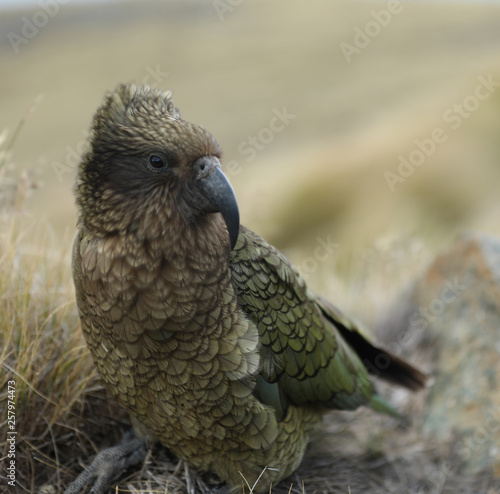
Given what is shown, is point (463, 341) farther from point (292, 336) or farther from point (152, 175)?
point (152, 175)

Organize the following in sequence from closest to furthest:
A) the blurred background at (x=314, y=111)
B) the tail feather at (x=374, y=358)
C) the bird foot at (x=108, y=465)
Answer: the bird foot at (x=108, y=465) < the tail feather at (x=374, y=358) < the blurred background at (x=314, y=111)

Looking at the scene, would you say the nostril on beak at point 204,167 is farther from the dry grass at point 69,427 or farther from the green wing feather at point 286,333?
the dry grass at point 69,427

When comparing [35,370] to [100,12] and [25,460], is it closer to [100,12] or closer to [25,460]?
[25,460]

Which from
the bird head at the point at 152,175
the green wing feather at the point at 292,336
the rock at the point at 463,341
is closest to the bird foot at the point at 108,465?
the green wing feather at the point at 292,336

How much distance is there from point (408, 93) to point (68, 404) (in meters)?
20.0

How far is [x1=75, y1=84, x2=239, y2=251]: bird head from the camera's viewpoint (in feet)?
7.14

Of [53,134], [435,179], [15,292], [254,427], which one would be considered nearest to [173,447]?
[254,427]

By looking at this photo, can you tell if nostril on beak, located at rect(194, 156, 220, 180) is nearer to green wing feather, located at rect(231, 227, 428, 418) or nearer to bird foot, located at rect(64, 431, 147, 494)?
green wing feather, located at rect(231, 227, 428, 418)

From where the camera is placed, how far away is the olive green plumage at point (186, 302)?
2.21m

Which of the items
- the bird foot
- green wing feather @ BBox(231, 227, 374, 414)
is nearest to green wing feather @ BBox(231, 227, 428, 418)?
green wing feather @ BBox(231, 227, 374, 414)

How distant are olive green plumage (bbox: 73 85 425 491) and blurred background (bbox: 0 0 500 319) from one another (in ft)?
1.24

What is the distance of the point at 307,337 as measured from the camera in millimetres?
2852

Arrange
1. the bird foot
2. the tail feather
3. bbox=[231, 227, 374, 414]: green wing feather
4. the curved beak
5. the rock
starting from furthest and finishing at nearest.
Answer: the rock < the tail feather < the bird foot < bbox=[231, 227, 374, 414]: green wing feather < the curved beak

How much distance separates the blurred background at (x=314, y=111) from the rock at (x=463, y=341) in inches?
19.1
